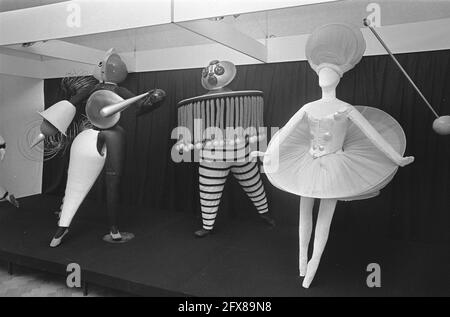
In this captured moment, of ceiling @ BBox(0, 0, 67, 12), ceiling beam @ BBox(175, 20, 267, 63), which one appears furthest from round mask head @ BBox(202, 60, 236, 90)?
ceiling @ BBox(0, 0, 67, 12)

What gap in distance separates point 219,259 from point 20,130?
7.11 ft

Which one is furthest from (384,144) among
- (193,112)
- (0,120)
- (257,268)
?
(0,120)

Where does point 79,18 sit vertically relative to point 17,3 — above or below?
below

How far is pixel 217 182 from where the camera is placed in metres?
2.37

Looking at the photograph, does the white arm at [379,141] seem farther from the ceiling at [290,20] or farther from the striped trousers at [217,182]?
the striped trousers at [217,182]

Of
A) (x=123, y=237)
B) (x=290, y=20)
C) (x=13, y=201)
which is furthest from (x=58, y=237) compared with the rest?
(x=290, y=20)

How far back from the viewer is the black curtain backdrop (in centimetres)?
234

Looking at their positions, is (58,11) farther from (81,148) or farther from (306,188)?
(306,188)

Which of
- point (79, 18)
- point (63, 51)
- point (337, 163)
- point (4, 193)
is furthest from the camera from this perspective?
point (4, 193)

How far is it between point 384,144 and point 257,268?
88 cm

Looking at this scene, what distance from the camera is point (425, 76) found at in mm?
2301

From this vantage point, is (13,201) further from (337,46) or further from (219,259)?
(337,46)

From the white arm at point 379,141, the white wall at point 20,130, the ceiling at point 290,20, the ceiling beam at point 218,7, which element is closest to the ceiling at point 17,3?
the ceiling at point 290,20

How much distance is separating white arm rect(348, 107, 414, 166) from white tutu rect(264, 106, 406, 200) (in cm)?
6
